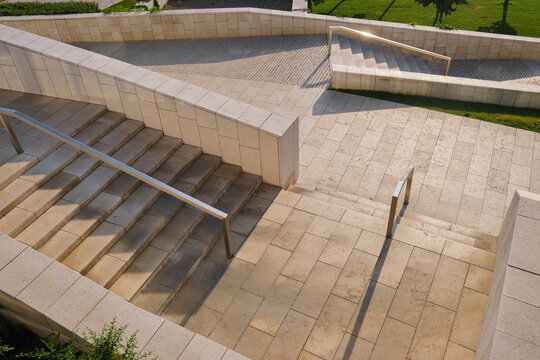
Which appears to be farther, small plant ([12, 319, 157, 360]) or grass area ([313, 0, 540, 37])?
grass area ([313, 0, 540, 37])

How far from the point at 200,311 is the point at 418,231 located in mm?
3441

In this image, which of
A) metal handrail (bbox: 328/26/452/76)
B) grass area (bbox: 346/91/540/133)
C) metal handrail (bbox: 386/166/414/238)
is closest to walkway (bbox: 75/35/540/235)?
grass area (bbox: 346/91/540/133)

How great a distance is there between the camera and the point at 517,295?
4684 millimetres

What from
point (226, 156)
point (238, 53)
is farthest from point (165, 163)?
point (238, 53)

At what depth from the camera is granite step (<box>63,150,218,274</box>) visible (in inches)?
232

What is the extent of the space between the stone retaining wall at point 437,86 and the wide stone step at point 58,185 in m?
5.61

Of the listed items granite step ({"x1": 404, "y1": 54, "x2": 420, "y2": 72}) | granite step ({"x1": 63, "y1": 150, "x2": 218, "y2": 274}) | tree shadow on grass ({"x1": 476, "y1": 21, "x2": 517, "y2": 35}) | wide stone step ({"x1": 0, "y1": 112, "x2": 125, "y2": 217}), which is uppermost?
wide stone step ({"x1": 0, "y1": 112, "x2": 125, "y2": 217})

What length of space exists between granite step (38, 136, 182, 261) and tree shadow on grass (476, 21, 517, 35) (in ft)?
42.5

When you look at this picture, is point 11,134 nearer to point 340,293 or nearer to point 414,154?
point 340,293

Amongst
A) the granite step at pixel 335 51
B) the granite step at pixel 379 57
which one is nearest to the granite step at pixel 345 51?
the granite step at pixel 335 51

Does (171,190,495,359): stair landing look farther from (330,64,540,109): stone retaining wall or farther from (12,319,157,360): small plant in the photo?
(330,64,540,109): stone retaining wall

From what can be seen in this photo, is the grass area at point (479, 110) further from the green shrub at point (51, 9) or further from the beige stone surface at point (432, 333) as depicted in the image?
the green shrub at point (51, 9)

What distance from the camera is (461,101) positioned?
1098cm

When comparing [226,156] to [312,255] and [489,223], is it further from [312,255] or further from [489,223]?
[489,223]
